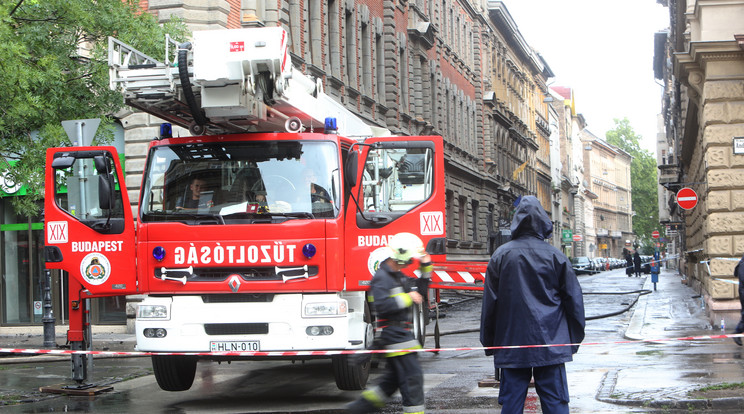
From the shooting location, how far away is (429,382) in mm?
11906

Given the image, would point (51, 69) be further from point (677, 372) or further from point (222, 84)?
point (677, 372)

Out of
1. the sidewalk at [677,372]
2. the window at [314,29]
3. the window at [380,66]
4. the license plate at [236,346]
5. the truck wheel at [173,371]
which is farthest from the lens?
the window at [380,66]

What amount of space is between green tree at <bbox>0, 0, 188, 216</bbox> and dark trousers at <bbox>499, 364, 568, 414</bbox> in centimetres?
826

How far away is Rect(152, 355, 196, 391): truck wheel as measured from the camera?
1091 centimetres

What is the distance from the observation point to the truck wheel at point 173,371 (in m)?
10.9

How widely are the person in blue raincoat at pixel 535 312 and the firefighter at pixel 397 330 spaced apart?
1.32m

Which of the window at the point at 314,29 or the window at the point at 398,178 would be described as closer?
the window at the point at 398,178

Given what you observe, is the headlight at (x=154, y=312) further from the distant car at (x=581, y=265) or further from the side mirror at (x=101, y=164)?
the distant car at (x=581, y=265)

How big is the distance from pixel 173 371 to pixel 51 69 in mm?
4973

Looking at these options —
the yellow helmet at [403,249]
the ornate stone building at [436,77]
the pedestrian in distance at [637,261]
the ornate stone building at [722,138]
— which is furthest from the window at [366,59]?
the pedestrian in distance at [637,261]

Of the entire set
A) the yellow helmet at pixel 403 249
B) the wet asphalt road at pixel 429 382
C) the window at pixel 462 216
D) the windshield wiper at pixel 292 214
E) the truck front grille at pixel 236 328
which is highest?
the window at pixel 462 216

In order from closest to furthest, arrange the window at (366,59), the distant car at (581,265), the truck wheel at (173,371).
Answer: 1. the truck wheel at (173,371)
2. the window at (366,59)
3. the distant car at (581,265)

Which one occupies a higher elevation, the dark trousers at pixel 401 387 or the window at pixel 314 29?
the window at pixel 314 29

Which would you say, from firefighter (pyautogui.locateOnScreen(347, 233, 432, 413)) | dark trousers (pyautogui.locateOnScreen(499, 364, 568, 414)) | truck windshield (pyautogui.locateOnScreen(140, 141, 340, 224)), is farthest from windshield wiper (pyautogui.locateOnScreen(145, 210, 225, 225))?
dark trousers (pyautogui.locateOnScreen(499, 364, 568, 414))
